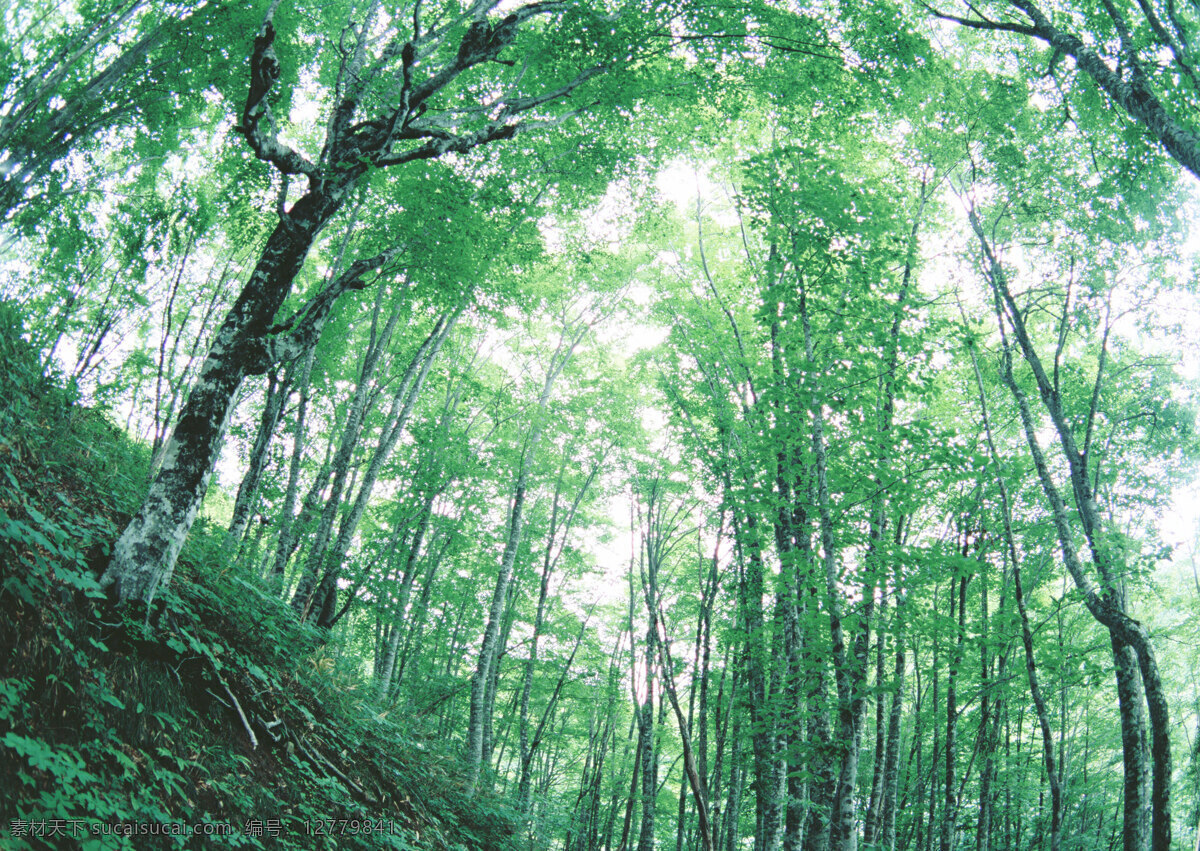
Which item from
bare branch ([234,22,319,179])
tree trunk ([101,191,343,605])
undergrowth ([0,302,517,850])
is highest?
bare branch ([234,22,319,179])

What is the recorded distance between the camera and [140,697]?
3475mm

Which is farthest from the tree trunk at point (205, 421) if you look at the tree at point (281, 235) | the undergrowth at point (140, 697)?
the undergrowth at point (140, 697)

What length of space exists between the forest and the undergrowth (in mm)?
34

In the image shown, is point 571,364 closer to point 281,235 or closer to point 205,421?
point 281,235

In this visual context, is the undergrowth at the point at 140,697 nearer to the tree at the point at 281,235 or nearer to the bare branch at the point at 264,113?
the tree at the point at 281,235

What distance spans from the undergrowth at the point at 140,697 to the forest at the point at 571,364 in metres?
0.03

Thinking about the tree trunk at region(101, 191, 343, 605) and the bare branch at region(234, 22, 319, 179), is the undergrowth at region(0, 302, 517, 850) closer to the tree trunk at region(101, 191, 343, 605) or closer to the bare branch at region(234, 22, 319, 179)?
the tree trunk at region(101, 191, 343, 605)

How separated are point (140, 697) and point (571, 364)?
13.3 m

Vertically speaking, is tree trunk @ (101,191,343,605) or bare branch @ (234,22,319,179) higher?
bare branch @ (234,22,319,179)

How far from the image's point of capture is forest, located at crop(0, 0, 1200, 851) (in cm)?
414

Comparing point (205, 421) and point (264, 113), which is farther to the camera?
point (264, 113)

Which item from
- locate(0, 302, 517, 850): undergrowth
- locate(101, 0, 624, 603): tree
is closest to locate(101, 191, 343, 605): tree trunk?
locate(101, 0, 624, 603): tree

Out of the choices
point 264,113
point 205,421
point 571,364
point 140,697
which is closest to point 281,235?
point 264,113

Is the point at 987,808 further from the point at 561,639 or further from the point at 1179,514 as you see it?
the point at 561,639
